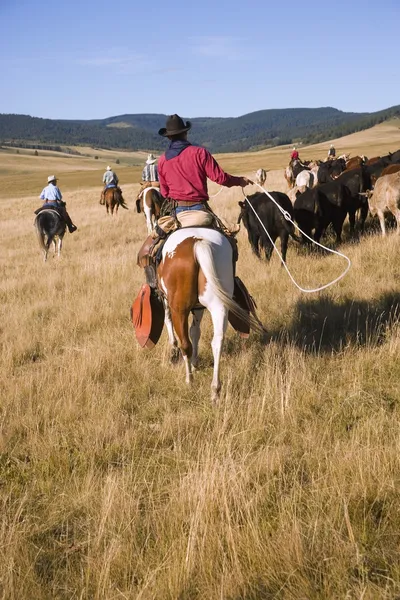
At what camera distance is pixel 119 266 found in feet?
38.8

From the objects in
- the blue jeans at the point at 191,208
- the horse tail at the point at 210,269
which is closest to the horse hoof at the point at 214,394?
the horse tail at the point at 210,269

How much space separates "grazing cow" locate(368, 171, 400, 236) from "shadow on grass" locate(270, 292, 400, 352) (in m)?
4.25

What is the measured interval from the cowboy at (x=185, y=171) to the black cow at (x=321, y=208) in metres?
6.30

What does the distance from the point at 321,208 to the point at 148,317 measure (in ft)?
22.7

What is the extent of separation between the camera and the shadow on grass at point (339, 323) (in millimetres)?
6008

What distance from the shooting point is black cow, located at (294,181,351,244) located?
11.7m

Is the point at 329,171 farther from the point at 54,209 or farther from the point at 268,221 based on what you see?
the point at 268,221

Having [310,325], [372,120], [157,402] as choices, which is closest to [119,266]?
[310,325]

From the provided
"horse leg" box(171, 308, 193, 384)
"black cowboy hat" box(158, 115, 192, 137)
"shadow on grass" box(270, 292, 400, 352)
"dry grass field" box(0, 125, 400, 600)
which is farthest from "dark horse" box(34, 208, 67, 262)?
"horse leg" box(171, 308, 193, 384)

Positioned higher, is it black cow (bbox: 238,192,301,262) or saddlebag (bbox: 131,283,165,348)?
black cow (bbox: 238,192,301,262)

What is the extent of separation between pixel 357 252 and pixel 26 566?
8712 millimetres

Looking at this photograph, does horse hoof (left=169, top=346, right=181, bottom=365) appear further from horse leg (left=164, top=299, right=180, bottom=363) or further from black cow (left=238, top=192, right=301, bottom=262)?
black cow (left=238, top=192, right=301, bottom=262)

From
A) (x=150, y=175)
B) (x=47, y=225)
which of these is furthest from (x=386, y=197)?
(x=47, y=225)

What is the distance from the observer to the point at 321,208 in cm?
1170
